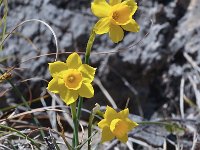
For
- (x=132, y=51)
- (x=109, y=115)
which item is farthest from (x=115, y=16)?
(x=132, y=51)

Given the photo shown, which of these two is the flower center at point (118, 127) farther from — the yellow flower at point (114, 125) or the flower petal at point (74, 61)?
the flower petal at point (74, 61)

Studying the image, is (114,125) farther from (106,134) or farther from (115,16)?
(115,16)

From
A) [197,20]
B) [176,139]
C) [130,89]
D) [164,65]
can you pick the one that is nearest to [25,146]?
[176,139]

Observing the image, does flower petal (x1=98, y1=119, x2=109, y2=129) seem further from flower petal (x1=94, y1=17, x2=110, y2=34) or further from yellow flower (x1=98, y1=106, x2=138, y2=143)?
flower petal (x1=94, y1=17, x2=110, y2=34)

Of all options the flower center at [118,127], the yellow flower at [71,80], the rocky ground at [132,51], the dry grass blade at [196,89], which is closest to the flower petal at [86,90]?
the yellow flower at [71,80]

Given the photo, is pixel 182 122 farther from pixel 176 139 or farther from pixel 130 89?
pixel 130 89

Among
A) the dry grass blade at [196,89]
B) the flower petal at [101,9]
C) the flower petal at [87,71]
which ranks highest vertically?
the flower petal at [101,9]

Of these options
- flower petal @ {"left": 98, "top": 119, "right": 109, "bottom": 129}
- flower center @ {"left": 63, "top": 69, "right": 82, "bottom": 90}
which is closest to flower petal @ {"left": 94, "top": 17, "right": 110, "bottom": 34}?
flower center @ {"left": 63, "top": 69, "right": 82, "bottom": 90}
